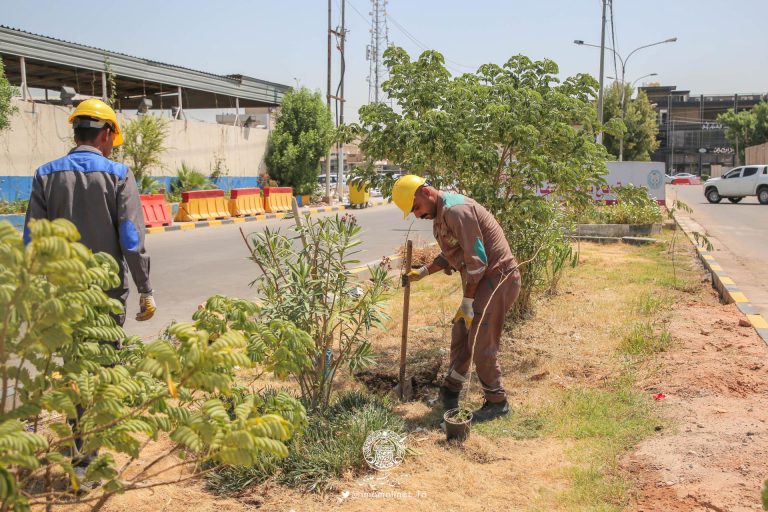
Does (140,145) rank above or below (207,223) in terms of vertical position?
above

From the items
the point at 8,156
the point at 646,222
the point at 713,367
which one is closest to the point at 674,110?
the point at 646,222

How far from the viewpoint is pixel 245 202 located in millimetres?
21750

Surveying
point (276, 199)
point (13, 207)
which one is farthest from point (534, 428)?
point (276, 199)

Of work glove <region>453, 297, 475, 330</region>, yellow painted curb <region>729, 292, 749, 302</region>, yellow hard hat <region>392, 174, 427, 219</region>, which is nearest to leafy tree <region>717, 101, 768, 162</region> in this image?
yellow painted curb <region>729, 292, 749, 302</region>

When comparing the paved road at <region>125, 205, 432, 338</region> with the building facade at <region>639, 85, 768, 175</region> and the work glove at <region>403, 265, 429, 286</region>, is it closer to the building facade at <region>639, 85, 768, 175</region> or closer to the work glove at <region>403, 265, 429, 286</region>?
the work glove at <region>403, 265, 429, 286</region>

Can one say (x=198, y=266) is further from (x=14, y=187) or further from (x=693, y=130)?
(x=693, y=130)

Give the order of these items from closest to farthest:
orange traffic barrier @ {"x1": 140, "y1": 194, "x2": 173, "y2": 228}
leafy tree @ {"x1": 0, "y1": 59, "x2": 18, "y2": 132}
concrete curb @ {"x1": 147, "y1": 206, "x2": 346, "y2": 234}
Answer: leafy tree @ {"x1": 0, "y1": 59, "x2": 18, "y2": 132}, concrete curb @ {"x1": 147, "y1": 206, "x2": 346, "y2": 234}, orange traffic barrier @ {"x1": 140, "y1": 194, "x2": 173, "y2": 228}

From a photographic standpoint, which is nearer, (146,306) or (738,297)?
(146,306)

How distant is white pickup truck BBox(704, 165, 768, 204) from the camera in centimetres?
3009

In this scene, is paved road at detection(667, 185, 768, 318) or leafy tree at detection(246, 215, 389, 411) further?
paved road at detection(667, 185, 768, 318)

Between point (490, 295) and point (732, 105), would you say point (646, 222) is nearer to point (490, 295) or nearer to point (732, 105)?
point (490, 295)

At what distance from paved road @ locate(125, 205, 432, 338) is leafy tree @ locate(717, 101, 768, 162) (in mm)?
56894

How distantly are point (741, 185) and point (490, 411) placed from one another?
3027cm

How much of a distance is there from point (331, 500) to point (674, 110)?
9079 cm
